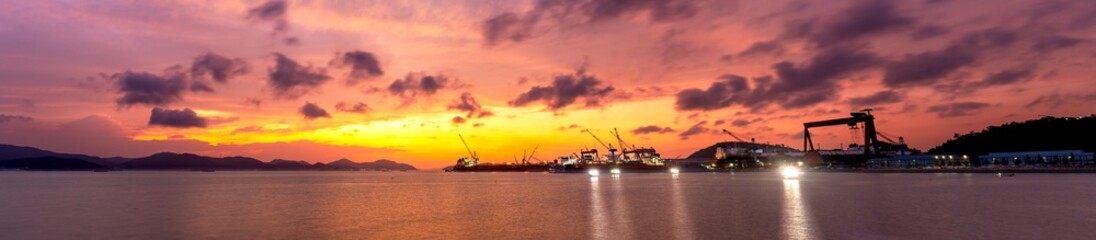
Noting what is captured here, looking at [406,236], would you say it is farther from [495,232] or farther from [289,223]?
[289,223]

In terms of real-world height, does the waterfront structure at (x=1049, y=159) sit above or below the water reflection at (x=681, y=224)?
above

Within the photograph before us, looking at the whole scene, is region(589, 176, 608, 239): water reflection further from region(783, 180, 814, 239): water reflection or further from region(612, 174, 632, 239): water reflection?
region(783, 180, 814, 239): water reflection

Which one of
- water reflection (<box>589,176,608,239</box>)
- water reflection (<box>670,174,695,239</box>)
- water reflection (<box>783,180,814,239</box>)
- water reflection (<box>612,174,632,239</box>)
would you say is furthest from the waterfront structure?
water reflection (<box>589,176,608,239</box>)

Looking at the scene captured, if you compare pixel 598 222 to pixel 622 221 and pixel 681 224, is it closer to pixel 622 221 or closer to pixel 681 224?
pixel 622 221

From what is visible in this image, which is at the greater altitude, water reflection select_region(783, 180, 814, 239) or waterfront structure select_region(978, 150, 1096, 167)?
waterfront structure select_region(978, 150, 1096, 167)

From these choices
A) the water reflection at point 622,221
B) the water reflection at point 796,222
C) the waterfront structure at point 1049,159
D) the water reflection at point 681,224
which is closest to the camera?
the water reflection at point 796,222

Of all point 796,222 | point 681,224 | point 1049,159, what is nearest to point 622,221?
point 681,224

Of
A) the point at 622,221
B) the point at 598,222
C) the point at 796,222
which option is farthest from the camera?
the point at 622,221

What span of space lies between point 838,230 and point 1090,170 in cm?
13826

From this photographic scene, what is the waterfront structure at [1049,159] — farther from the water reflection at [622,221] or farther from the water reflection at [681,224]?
the water reflection at [622,221]

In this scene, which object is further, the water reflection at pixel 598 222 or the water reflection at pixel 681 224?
the water reflection at pixel 598 222

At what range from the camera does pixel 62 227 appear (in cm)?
4531

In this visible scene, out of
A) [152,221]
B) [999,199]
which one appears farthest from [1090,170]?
[152,221]

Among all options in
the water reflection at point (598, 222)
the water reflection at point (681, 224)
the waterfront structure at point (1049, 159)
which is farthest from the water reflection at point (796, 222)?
the waterfront structure at point (1049, 159)
